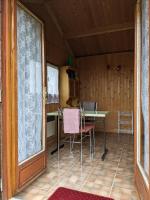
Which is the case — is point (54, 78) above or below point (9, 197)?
above

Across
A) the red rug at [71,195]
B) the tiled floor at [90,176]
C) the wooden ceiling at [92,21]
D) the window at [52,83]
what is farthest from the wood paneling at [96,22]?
the red rug at [71,195]

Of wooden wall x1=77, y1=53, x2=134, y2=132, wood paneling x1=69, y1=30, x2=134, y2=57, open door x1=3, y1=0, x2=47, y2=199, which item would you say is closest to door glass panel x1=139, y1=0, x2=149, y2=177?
open door x1=3, y1=0, x2=47, y2=199

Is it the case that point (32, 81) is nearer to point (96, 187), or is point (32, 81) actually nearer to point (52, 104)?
point (96, 187)

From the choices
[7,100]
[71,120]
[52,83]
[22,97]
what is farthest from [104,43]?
[7,100]

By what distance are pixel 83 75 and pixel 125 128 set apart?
7.43 ft

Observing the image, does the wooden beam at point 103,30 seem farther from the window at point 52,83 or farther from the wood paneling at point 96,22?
the window at point 52,83

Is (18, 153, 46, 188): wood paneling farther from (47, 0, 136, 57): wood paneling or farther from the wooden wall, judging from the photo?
the wooden wall

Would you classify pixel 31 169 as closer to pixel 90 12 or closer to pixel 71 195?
pixel 71 195

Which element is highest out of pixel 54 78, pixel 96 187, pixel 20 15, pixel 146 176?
pixel 20 15

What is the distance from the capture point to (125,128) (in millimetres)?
5430

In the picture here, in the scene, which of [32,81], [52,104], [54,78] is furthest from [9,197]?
[54,78]

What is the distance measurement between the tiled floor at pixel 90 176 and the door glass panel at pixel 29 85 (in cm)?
41

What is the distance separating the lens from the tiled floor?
195 centimetres

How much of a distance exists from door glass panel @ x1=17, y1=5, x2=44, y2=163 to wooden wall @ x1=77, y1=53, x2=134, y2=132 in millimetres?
3445
